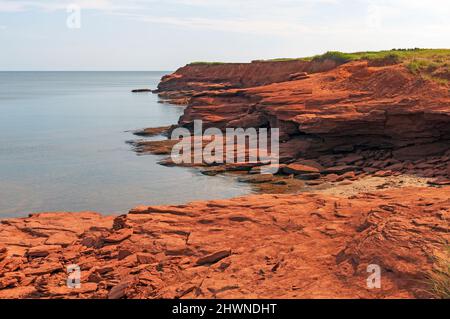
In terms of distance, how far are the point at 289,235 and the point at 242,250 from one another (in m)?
1.35

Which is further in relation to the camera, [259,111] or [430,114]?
[259,111]

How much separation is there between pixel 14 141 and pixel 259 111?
23.4 metres

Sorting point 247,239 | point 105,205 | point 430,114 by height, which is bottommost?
point 105,205

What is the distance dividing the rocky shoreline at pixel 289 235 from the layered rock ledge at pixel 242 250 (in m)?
0.03

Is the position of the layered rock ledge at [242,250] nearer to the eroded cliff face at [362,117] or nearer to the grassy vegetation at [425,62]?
the eroded cliff face at [362,117]

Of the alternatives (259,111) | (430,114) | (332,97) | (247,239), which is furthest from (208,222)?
(259,111)

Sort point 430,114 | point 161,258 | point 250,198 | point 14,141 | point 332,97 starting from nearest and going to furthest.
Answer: point 161,258 → point 250,198 → point 430,114 → point 332,97 → point 14,141

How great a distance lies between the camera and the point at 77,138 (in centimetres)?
4309

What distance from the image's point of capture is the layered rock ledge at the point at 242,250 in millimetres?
8227

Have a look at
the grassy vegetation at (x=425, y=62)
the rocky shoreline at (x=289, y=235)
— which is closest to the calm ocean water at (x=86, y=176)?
the rocky shoreline at (x=289, y=235)

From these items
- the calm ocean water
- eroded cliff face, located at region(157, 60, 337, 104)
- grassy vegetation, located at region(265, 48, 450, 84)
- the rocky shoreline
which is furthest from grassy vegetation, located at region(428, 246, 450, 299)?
eroded cliff face, located at region(157, 60, 337, 104)

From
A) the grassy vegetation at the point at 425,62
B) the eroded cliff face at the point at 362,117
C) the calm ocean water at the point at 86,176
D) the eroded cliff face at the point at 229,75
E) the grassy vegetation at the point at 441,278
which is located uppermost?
the eroded cliff face at the point at 229,75

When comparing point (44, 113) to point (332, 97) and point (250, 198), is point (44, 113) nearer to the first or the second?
point (332, 97)

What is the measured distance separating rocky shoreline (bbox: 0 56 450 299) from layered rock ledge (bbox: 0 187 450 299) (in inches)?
1.2
